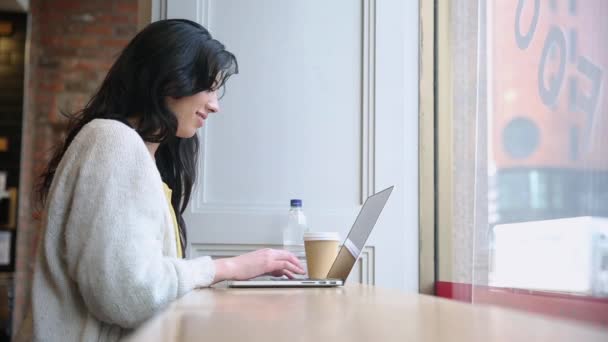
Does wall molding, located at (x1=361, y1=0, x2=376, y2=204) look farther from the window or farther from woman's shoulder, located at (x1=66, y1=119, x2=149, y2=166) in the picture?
woman's shoulder, located at (x1=66, y1=119, x2=149, y2=166)

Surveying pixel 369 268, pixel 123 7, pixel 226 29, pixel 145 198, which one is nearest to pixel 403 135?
pixel 369 268

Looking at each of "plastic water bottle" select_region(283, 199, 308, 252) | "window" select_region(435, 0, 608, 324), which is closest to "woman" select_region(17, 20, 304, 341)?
"window" select_region(435, 0, 608, 324)

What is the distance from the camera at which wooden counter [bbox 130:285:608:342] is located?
0.45m

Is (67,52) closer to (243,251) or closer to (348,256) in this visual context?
(243,251)

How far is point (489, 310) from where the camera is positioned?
61 cm

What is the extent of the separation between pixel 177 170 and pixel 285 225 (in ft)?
1.38

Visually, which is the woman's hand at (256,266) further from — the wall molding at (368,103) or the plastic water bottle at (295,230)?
the wall molding at (368,103)

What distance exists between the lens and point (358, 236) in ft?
5.17

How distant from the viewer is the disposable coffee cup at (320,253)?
68.6 inches

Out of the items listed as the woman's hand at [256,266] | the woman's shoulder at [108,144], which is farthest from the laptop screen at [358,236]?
the woman's shoulder at [108,144]

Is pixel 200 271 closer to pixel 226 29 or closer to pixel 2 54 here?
pixel 226 29

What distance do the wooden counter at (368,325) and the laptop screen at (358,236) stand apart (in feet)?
2.41

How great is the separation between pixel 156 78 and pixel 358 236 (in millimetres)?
541

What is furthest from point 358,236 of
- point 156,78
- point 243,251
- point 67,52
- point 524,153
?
point 67,52
